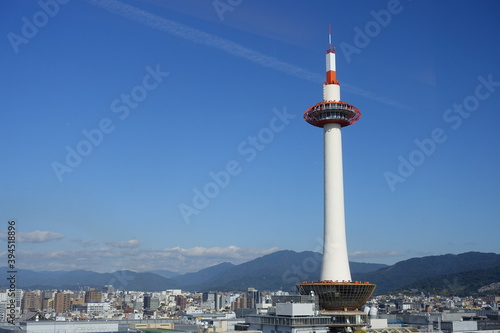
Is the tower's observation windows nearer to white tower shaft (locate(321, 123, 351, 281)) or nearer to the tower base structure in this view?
white tower shaft (locate(321, 123, 351, 281))

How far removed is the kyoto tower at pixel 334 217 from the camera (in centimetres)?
6825

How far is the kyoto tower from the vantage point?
224 ft

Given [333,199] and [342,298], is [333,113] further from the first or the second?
[342,298]

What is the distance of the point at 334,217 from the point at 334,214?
0.43 metres

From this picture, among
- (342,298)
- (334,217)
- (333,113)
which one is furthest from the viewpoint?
(333,113)

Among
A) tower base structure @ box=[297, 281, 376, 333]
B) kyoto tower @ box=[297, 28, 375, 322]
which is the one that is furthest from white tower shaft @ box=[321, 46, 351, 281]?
tower base structure @ box=[297, 281, 376, 333]

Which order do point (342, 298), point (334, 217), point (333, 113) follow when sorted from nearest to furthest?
1. point (342, 298)
2. point (334, 217)
3. point (333, 113)

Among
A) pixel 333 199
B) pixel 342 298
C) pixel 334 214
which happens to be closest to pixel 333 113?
pixel 333 199

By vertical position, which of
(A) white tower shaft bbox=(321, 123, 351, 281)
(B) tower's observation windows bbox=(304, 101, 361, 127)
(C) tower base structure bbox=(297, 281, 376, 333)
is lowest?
(C) tower base structure bbox=(297, 281, 376, 333)

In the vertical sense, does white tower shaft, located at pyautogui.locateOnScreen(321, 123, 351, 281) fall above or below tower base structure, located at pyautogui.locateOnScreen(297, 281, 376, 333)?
above

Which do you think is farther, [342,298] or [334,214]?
[334,214]

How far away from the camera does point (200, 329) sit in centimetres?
7144

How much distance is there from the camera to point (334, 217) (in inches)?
2953

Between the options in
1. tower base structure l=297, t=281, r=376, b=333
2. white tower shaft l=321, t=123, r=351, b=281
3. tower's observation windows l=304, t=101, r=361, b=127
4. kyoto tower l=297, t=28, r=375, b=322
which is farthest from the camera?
tower's observation windows l=304, t=101, r=361, b=127
